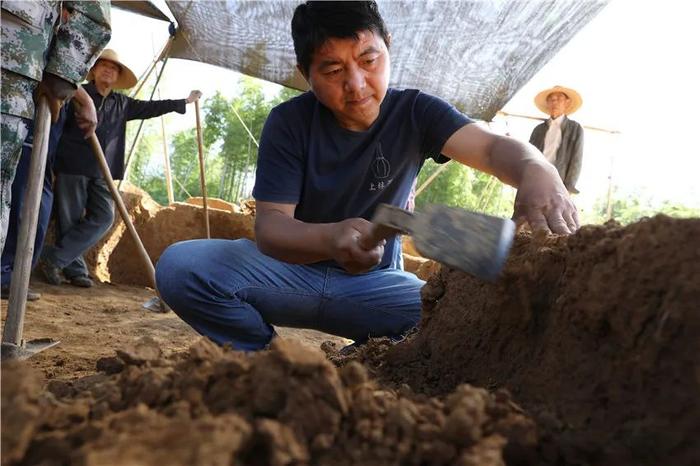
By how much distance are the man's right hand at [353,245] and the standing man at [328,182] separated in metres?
0.34

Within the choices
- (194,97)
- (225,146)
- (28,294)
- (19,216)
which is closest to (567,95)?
(194,97)

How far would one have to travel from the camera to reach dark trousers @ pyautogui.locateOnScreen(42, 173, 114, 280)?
4.45 metres

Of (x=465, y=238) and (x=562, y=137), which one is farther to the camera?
(x=562, y=137)

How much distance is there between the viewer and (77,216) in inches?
180

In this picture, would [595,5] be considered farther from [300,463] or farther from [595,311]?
[300,463]

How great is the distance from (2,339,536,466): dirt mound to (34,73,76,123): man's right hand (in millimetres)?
1788

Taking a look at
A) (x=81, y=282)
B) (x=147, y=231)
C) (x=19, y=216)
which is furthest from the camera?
(x=147, y=231)

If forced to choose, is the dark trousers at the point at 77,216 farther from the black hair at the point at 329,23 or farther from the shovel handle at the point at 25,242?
the black hair at the point at 329,23

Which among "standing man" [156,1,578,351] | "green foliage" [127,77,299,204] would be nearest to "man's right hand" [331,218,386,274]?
"standing man" [156,1,578,351]

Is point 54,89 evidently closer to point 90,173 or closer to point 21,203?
point 21,203

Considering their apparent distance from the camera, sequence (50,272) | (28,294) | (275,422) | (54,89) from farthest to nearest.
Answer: (50,272), (28,294), (54,89), (275,422)

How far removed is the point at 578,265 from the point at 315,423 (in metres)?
0.60

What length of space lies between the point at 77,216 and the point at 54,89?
262 centimetres

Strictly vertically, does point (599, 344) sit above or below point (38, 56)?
below
